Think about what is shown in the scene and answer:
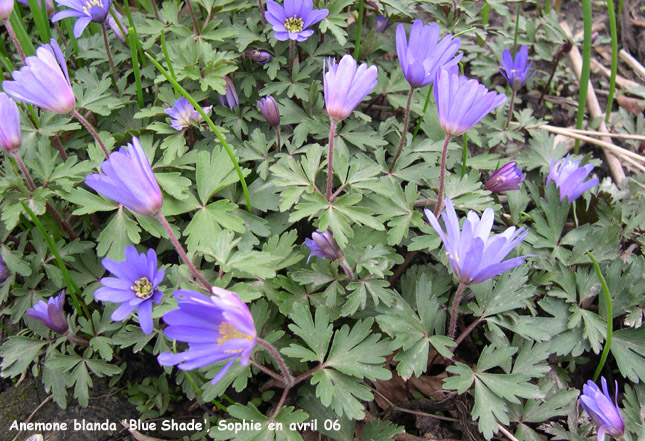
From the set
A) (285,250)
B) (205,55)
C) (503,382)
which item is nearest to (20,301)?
(285,250)

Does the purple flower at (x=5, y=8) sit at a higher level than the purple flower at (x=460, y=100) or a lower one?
higher

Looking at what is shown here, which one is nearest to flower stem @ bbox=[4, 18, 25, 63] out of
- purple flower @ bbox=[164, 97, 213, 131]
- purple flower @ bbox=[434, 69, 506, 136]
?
purple flower @ bbox=[164, 97, 213, 131]

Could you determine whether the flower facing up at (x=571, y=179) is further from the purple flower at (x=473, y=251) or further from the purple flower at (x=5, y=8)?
the purple flower at (x=5, y=8)

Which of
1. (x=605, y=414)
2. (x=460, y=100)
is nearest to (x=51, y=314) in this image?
(x=460, y=100)

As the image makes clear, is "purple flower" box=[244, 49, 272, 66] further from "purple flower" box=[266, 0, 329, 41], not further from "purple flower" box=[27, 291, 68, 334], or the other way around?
"purple flower" box=[27, 291, 68, 334]

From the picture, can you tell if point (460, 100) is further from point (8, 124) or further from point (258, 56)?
point (8, 124)

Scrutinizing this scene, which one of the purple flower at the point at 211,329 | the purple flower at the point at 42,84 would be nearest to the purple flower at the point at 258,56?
the purple flower at the point at 42,84

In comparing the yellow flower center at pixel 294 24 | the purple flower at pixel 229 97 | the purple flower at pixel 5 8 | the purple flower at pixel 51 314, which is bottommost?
the purple flower at pixel 51 314
